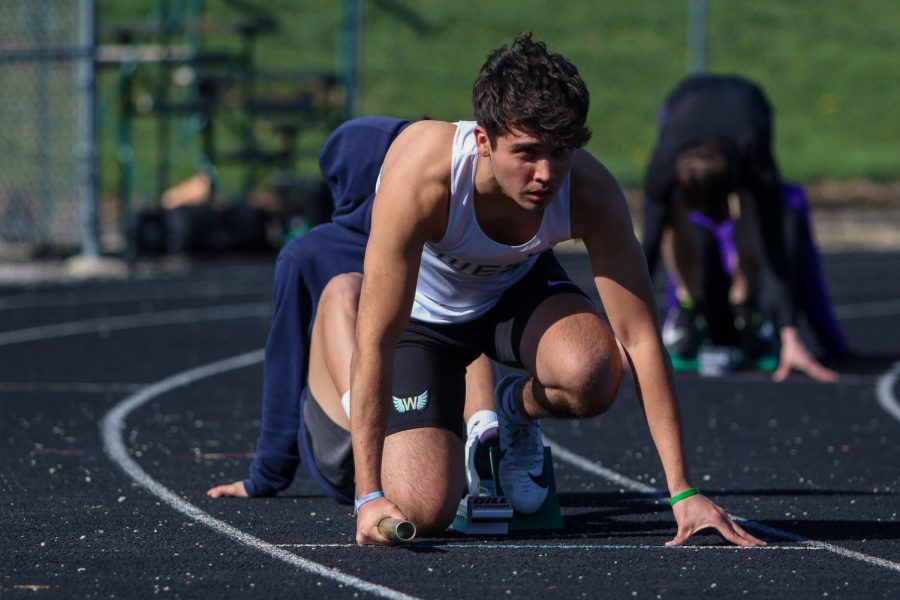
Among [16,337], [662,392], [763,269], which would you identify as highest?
[662,392]

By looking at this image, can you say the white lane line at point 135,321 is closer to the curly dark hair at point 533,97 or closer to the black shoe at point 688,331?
the black shoe at point 688,331

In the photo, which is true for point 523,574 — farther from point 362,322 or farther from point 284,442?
point 284,442

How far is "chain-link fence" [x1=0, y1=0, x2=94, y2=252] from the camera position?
53.8 feet

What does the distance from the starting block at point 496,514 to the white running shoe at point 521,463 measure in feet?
0.07

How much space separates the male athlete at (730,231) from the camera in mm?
9422

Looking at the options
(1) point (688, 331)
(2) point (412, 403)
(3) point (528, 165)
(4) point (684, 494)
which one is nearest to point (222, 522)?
(2) point (412, 403)

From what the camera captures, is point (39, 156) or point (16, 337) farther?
point (39, 156)

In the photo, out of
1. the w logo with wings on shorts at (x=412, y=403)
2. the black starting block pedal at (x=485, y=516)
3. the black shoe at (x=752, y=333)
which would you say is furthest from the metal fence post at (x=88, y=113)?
the black starting block pedal at (x=485, y=516)

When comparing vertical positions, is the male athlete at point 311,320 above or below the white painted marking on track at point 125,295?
above

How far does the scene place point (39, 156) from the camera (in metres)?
16.8

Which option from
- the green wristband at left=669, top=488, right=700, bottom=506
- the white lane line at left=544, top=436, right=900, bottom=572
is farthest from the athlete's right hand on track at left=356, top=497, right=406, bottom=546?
the white lane line at left=544, top=436, right=900, bottom=572

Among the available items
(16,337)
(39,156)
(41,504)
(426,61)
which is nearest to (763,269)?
(16,337)

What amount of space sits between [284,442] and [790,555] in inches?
75.0

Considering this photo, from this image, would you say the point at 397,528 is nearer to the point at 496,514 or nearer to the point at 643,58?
the point at 496,514
